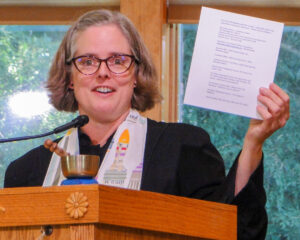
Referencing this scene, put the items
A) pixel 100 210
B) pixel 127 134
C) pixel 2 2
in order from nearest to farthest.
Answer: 1. pixel 100 210
2. pixel 127 134
3. pixel 2 2

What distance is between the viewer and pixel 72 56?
2.71 meters

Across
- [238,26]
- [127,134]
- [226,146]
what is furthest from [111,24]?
[226,146]

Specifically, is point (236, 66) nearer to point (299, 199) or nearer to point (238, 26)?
point (238, 26)

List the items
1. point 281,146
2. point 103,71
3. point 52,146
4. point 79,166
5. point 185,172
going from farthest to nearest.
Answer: point 281,146 < point 103,71 < point 185,172 < point 52,146 < point 79,166

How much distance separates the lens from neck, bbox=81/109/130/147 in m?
2.65

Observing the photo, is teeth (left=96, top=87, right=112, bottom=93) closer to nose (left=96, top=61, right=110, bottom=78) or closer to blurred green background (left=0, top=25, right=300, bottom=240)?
nose (left=96, top=61, right=110, bottom=78)

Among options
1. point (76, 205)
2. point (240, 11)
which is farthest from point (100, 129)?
point (240, 11)

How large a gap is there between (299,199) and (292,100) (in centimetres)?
59

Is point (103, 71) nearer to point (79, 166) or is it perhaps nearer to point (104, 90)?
point (104, 90)

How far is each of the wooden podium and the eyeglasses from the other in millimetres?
834

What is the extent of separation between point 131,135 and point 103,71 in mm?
237

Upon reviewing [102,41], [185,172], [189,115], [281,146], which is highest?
[189,115]

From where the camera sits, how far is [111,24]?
2.69m

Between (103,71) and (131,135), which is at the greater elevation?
(103,71)
